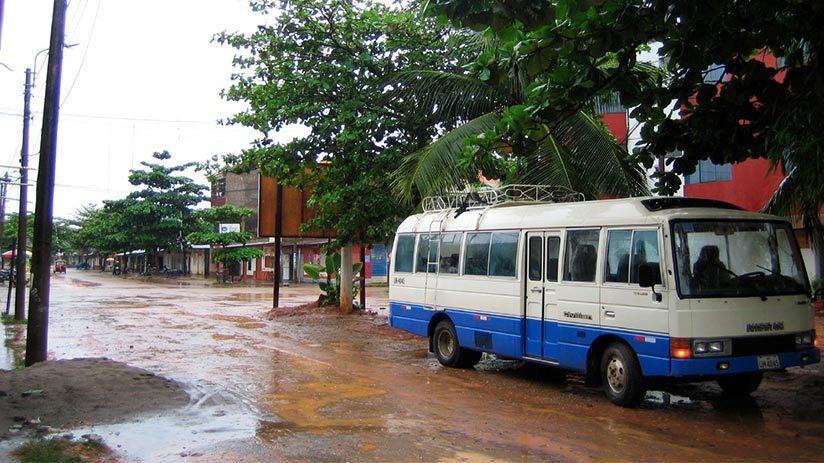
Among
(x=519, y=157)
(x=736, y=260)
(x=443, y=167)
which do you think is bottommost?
(x=736, y=260)

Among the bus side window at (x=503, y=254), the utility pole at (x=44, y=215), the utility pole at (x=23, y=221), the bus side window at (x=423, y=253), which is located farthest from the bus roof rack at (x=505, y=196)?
the utility pole at (x=23, y=221)

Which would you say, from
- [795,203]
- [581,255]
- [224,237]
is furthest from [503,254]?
[224,237]

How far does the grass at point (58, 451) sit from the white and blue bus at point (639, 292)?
223 inches

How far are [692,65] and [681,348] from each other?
3.19m

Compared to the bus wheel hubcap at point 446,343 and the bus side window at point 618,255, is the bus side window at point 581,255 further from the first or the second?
the bus wheel hubcap at point 446,343

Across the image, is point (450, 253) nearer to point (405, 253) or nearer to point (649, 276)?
point (405, 253)

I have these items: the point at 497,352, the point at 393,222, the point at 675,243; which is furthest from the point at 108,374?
the point at 393,222

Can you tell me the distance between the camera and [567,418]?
7.65 m

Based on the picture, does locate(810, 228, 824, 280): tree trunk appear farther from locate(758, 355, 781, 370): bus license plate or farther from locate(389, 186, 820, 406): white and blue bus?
locate(758, 355, 781, 370): bus license plate

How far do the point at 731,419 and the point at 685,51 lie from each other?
13.5ft

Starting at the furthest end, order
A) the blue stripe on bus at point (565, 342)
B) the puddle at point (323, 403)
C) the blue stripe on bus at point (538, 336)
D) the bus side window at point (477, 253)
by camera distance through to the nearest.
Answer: the bus side window at point (477, 253)
the blue stripe on bus at point (538, 336)
the blue stripe on bus at point (565, 342)
the puddle at point (323, 403)

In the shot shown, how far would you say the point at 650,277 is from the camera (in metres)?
7.66

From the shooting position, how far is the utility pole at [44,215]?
10.0 meters

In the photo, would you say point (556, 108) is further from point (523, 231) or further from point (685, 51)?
point (523, 231)
